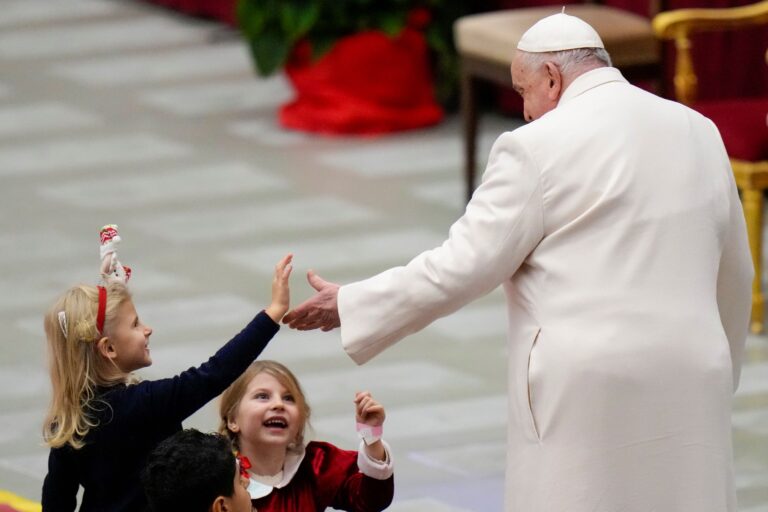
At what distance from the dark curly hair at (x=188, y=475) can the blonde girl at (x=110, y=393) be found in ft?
0.83

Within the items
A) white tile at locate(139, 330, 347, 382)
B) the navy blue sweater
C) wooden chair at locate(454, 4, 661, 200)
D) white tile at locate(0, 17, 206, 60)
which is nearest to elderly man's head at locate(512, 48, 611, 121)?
the navy blue sweater

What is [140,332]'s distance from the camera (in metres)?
3.35

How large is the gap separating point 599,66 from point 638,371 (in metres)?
0.62

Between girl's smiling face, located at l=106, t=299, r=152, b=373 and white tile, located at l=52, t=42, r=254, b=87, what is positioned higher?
girl's smiling face, located at l=106, t=299, r=152, b=373

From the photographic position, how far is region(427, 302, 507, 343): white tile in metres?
5.82

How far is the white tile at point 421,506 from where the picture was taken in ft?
14.5

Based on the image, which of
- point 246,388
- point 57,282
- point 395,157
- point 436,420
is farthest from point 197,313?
point 246,388

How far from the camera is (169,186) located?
7.59 meters

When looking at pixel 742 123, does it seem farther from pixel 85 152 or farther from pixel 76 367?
pixel 85 152

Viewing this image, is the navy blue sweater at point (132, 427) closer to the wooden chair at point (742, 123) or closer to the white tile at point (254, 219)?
the wooden chair at point (742, 123)

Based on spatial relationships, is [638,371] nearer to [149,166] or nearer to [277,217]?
[277,217]

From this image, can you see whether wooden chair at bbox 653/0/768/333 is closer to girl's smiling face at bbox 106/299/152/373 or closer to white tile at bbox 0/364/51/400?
white tile at bbox 0/364/51/400

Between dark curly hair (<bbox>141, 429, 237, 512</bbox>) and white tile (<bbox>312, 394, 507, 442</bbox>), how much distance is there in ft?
6.29

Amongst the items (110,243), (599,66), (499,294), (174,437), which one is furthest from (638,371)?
(499,294)
